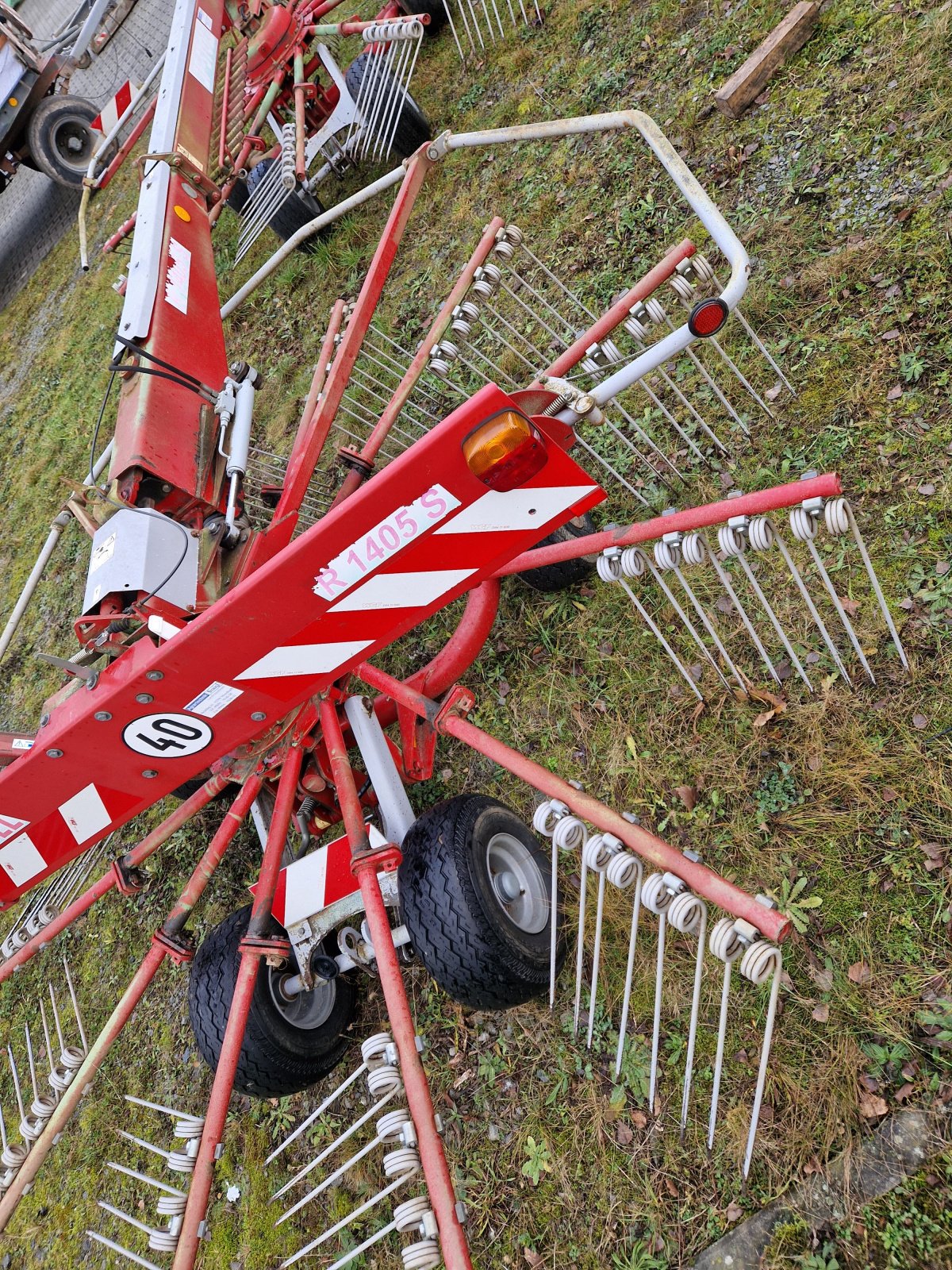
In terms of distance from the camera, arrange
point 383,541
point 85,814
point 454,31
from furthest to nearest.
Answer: point 454,31 → point 85,814 → point 383,541

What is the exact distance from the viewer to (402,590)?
8.72 ft

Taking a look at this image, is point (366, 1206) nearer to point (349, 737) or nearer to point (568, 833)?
point (568, 833)

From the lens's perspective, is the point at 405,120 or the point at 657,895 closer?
the point at 657,895

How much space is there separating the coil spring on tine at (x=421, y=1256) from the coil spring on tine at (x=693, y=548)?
78.0 inches

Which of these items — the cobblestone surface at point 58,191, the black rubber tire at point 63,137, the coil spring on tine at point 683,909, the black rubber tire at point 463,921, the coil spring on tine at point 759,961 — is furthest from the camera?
the cobblestone surface at point 58,191

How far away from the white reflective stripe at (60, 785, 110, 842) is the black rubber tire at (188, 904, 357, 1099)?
669mm

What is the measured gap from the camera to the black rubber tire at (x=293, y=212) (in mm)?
6004

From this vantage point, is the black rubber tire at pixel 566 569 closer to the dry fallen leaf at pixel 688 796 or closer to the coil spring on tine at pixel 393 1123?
the dry fallen leaf at pixel 688 796

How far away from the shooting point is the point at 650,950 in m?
2.85

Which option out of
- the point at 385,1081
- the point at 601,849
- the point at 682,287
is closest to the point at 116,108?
the point at 682,287

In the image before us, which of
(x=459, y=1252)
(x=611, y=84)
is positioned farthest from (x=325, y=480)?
(x=459, y=1252)

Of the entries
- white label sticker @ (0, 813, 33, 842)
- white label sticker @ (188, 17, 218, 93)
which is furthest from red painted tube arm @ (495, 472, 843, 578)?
white label sticker @ (188, 17, 218, 93)

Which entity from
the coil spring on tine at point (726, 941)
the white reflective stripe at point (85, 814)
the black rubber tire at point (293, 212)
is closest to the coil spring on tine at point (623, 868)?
the coil spring on tine at point (726, 941)

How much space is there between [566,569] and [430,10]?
18.4 feet
